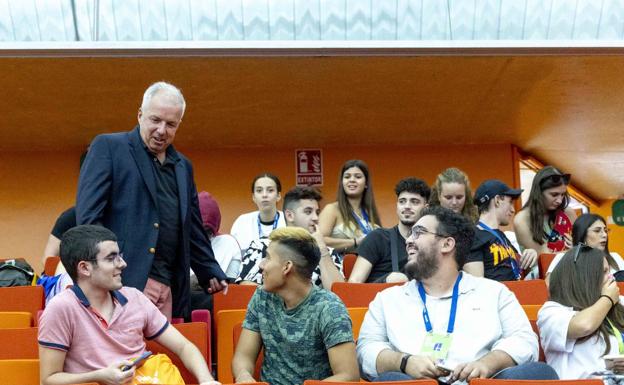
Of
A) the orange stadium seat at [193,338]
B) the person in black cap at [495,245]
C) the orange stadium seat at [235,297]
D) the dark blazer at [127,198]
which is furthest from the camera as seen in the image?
the person in black cap at [495,245]

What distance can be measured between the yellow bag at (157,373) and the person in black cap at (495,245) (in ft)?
5.90

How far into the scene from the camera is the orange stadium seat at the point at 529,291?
14.2 feet

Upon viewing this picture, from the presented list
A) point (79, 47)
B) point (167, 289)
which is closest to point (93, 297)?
point (167, 289)

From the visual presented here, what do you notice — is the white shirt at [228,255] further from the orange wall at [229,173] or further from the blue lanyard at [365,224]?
the orange wall at [229,173]

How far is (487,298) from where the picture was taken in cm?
340

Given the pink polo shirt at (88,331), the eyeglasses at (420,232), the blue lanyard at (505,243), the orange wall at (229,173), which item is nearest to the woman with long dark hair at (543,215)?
the blue lanyard at (505,243)

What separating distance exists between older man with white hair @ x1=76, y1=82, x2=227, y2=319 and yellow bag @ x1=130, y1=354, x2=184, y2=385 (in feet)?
1.37

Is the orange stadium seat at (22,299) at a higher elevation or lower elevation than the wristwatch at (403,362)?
higher

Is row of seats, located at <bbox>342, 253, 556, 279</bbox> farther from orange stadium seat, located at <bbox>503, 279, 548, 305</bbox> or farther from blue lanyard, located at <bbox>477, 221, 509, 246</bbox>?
orange stadium seat, located at <bbox>503, 279, 548, 305</bbox>

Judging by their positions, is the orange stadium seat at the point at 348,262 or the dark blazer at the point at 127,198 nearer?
the dark blazer at the point at 127,198

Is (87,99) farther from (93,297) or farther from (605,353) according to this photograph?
(605,353)

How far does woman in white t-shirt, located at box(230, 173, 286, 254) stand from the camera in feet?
19.0

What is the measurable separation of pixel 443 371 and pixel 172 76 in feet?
Answer: 13.1

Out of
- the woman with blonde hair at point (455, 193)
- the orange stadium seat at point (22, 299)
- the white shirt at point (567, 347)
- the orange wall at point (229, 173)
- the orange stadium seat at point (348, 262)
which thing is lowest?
the white shirt at point (567, 347)
